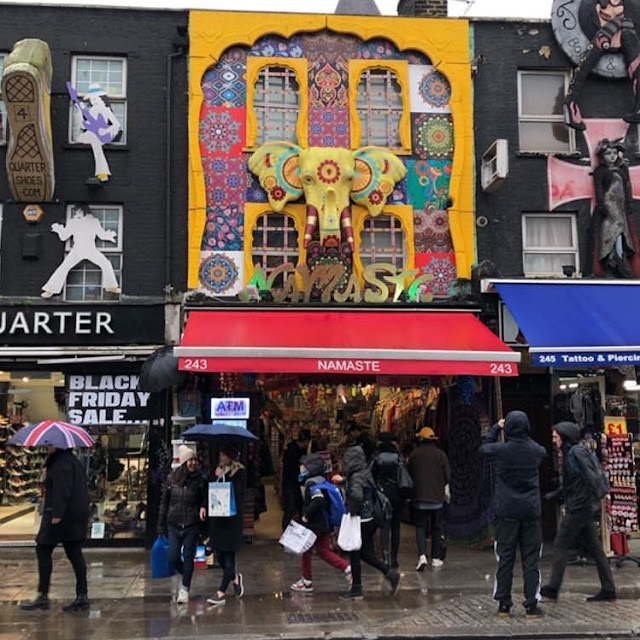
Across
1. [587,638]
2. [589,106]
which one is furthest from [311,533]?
[589,106]

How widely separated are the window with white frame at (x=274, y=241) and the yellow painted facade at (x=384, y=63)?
322 millimetres

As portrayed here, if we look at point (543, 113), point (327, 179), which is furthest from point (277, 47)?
point (543, 113)

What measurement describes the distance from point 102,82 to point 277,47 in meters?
3.08

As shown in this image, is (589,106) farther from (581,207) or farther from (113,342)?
(113,342)

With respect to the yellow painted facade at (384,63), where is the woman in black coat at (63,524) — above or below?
below

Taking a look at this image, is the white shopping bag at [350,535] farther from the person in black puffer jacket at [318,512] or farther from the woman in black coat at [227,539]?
the woman in black coat at [227,539]

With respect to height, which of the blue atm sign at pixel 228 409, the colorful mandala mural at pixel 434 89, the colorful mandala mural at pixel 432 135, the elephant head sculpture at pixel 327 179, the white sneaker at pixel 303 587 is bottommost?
the white sneaker at pixel 303 587

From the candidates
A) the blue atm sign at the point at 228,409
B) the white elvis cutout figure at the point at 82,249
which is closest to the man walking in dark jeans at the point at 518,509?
the blue atm sign at the point at 228,409

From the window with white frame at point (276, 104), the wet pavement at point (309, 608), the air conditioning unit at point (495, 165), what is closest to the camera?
the wet pavement at point (309, 608)

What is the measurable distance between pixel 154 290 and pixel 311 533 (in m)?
5.71

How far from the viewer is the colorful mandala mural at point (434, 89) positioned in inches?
547

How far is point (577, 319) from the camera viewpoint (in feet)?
39.7

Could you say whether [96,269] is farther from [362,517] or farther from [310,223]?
[362,517]

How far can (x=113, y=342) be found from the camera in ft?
42.2
